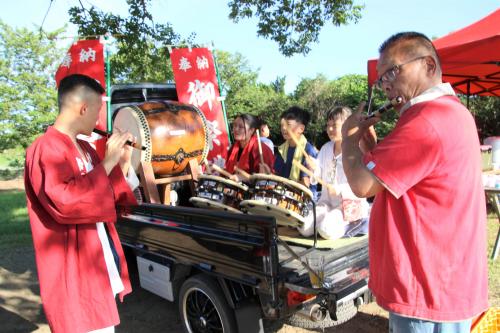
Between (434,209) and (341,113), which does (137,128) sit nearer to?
(341,113)

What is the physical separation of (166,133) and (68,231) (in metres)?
2.11

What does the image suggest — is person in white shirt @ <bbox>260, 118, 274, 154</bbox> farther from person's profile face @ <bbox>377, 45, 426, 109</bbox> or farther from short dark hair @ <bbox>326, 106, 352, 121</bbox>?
person's profile face @ <bbox>377, 45, 426, 109</bbox>

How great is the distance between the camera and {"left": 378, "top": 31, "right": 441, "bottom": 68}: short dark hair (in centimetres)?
142

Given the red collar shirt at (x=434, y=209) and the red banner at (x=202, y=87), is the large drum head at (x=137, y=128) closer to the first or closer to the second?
the red banner at (x=202, y=87)

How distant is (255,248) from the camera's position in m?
2.21

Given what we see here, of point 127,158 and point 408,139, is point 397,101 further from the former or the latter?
point 127,158

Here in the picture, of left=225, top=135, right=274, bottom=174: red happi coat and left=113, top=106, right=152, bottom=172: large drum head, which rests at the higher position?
left=113, top=106, right=152, bottom=172: large drum head

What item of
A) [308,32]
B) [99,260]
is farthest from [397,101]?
[308,32]

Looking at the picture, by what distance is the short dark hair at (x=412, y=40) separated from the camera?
4.67 ft

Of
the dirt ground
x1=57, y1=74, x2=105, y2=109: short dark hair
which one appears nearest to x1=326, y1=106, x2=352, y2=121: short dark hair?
the dirt ground

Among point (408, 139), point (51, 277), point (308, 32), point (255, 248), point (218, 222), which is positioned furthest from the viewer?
point (308, 32)

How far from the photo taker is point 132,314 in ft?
12.0

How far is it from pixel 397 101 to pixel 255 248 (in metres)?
1.16

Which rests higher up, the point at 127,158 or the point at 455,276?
the point at 127,158
